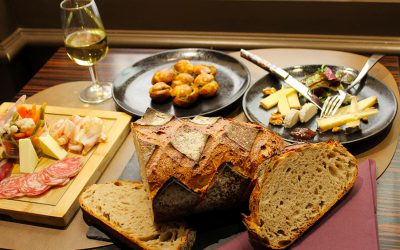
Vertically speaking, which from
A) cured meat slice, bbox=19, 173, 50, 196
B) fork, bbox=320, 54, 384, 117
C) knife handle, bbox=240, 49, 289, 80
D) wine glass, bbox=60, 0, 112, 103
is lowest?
cured meat slice, bbox=19, 173, 50, 196

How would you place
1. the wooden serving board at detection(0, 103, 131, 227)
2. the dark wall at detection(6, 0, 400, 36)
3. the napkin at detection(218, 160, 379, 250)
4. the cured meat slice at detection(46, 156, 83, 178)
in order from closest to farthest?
the napkin at detection(218, 160, 379, 250)
the wooden serving board at detection(0, 103, 131, 227)
the cured meat slice at detection(46, 156, 83, 178)
the dark wall at detection(6, 0, 400, 36)

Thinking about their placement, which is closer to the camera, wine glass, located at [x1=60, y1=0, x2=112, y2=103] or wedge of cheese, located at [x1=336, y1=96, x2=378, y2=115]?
wedge of cheese, located at [x1=336, y1=96, x2=378, y2=115]

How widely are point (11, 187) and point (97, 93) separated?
2.24 ft

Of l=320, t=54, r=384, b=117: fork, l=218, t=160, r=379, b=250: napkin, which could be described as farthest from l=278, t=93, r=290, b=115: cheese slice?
l=218, t=160, r=379, b=250: napkin

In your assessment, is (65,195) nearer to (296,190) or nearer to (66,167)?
(66,167)

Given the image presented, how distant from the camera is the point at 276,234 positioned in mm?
1190

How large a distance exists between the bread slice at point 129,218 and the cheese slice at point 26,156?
27 cm

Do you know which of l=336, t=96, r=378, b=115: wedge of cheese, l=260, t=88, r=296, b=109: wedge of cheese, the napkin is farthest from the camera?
l=260, t=88, r=296, b=109: wedge of cheese

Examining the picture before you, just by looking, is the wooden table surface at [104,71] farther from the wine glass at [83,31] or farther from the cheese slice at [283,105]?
the cheese slice at [283,105]

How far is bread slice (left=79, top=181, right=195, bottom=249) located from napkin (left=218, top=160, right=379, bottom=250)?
141 millimetres

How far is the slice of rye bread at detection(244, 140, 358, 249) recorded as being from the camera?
1.18 m

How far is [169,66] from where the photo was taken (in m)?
2.14

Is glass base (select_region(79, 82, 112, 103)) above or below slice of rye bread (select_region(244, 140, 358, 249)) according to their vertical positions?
below

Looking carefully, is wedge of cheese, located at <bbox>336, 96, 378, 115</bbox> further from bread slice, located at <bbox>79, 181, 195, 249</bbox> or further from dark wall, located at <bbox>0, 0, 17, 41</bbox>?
dark wall, located at <bbox>0, 0, 17, 41</bbox>
